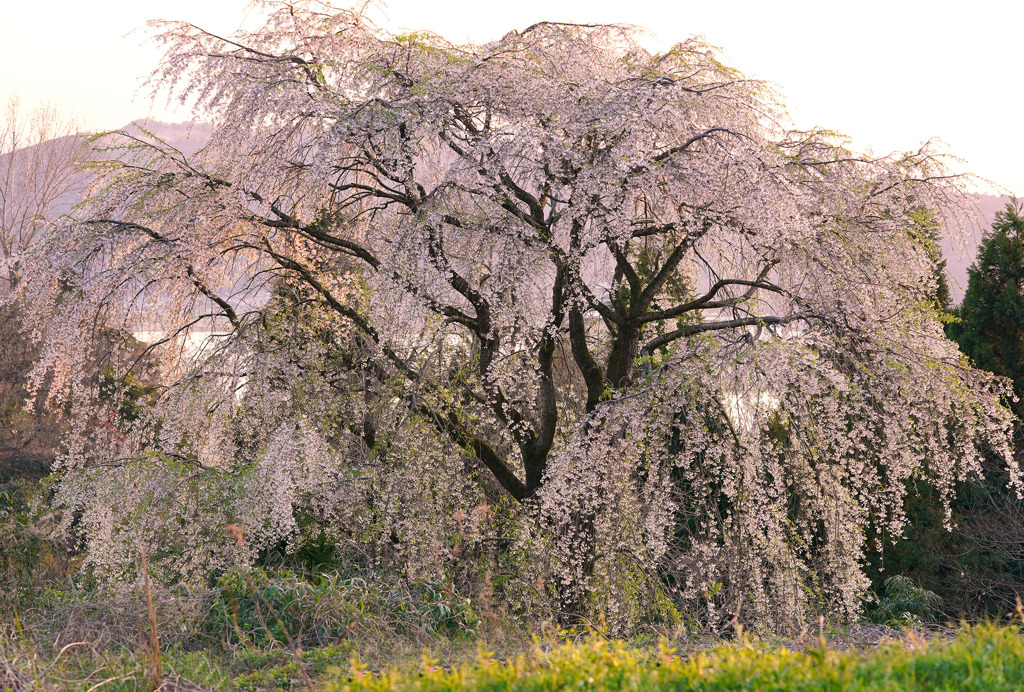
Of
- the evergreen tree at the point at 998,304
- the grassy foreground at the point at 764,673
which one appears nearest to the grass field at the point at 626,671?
the grassy foreground at the point at 764,673

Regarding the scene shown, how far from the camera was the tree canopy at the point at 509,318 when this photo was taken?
5.80 meters

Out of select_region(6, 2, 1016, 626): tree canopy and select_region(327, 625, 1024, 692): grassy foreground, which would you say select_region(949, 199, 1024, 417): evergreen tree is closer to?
select_region(6, 2, 1016, 626): tree canopy

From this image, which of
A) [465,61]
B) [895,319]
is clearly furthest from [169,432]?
[895,319]

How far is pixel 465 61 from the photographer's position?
6957mm

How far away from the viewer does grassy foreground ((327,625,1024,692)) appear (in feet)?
10.6

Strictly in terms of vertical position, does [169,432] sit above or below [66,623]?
above

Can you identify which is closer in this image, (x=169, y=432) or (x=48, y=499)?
(x=169, y=432)

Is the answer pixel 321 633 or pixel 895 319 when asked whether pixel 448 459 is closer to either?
pixel 321 633

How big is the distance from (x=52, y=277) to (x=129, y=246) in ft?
2.08

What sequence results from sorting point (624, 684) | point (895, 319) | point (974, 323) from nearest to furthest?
point (624, 684) → point (895, 319) → point (974, 323)

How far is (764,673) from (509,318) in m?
3.28

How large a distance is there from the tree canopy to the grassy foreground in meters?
1.94

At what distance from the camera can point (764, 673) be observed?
3314 millimetres

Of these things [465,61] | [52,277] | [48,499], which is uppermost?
[465,61]
